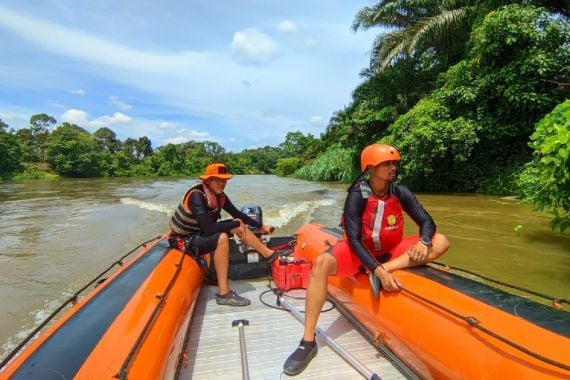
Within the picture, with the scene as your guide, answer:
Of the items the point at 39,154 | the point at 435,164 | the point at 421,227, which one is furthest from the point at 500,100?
the point at 39,154

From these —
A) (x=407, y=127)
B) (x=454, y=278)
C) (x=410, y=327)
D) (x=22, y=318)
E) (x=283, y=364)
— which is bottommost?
(x=22, y=318)

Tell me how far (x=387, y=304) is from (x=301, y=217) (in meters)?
7.62

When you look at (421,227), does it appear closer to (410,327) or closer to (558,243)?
(410,327)

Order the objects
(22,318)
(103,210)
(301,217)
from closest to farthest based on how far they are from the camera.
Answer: (22,318) → (301,217) → (103,210)

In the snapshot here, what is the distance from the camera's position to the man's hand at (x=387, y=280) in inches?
100

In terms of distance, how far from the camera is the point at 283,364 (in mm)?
2529

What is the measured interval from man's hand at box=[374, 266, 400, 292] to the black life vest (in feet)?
5.87

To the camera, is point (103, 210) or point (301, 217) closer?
point (301, 217)

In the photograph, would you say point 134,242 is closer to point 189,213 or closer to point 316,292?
point 189,213

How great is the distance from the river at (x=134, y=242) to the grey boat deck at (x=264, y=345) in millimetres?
1995

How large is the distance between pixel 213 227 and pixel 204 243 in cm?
17

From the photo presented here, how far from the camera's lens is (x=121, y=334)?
83.4 inches

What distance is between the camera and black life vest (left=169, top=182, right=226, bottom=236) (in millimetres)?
3842

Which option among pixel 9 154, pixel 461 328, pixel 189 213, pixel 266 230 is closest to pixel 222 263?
pixel 189 213
